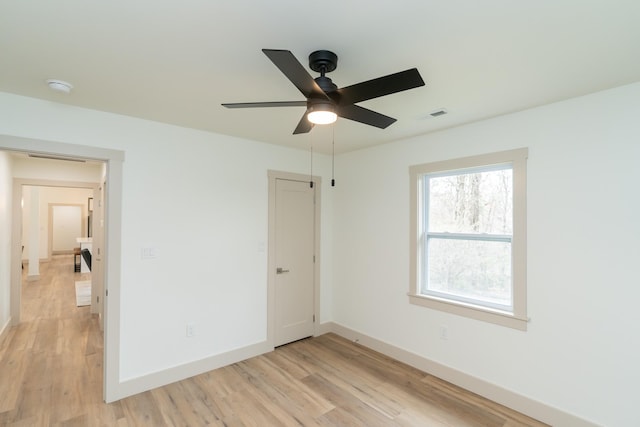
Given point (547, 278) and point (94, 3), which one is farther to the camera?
point (547, 278)

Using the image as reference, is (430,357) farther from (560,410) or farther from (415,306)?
(560,410)

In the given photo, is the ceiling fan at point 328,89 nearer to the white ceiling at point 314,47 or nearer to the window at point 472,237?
the white ceiling at point 314,47

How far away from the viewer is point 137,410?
268cm

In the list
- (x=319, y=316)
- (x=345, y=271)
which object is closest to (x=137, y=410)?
(x=319, y=316)

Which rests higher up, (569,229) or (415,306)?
(569,229)

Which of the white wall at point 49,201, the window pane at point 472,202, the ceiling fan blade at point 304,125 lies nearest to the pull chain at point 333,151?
the ceiling fan blade at point 304,125

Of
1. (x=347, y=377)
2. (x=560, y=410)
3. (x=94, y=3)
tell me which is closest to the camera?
(x=94, y=3)

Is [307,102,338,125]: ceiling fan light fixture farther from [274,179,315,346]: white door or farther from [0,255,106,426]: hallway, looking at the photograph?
[0,255,106,426]: hallway

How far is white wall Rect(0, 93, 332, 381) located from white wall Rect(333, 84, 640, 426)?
82.8 inches

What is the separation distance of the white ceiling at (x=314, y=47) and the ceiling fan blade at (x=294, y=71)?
0.82 feet

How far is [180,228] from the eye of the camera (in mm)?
3273

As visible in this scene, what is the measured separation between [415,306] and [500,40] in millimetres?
2724

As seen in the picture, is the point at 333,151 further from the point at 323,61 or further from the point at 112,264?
the point at 112,264

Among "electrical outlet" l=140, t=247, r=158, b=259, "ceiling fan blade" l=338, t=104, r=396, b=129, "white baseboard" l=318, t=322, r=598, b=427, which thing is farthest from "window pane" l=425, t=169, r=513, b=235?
"electrical outlet" l=140, t=247, r=158, b=259
